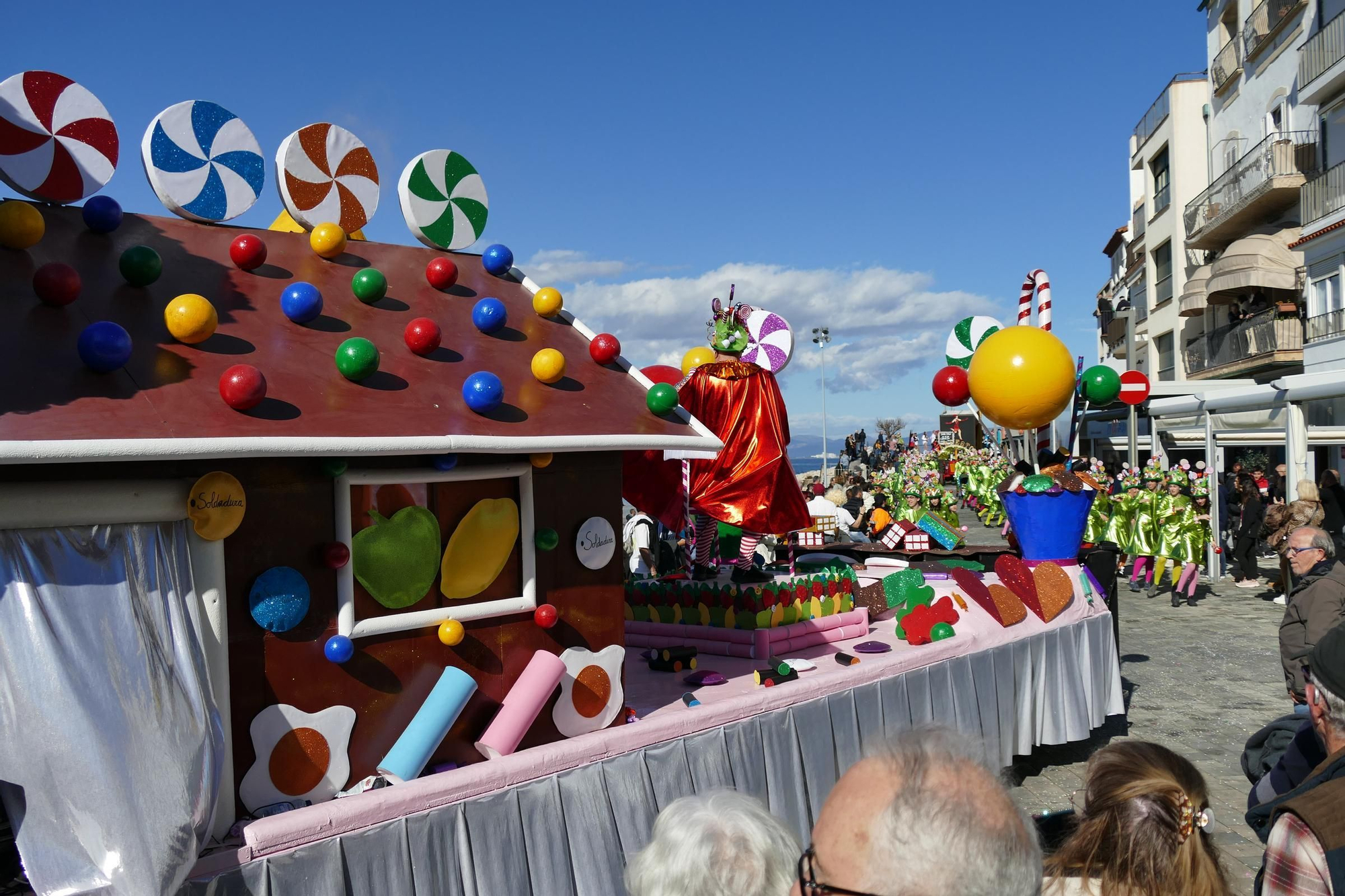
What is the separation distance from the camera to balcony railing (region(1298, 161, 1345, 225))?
19.8 metres

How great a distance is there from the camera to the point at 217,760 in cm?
386

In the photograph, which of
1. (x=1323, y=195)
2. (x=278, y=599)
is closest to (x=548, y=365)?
(x=278, y=599)

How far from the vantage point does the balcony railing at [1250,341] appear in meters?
23.0

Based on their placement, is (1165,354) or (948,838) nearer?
(948,838)

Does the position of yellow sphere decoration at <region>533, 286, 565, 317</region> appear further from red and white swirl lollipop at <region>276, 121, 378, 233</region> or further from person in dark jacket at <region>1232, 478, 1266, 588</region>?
→ person in dark jacket at <region>1232, 478, 1266, 588</region>

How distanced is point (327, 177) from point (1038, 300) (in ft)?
20.5

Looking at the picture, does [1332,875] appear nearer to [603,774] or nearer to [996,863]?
[996,863]

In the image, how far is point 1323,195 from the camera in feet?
Answer: 67.0

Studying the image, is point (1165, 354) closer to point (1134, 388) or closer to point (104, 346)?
point (1134, 388)

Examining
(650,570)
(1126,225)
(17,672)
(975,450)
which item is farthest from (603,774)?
(1126,225)

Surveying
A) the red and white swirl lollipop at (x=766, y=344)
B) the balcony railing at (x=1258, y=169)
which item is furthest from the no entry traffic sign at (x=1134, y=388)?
the balcony railing at (x=1258, y=169)

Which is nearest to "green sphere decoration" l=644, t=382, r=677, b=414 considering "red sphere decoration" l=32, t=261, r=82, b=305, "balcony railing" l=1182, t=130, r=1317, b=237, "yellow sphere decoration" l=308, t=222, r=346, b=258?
"yellow sphere decoration" l=308, t=222, r=346, b=258

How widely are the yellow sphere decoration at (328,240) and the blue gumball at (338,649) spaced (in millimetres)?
2187

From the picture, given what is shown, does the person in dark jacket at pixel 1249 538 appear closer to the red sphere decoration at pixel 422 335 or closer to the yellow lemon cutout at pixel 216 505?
the red sphere decoration at pixel 422 335
